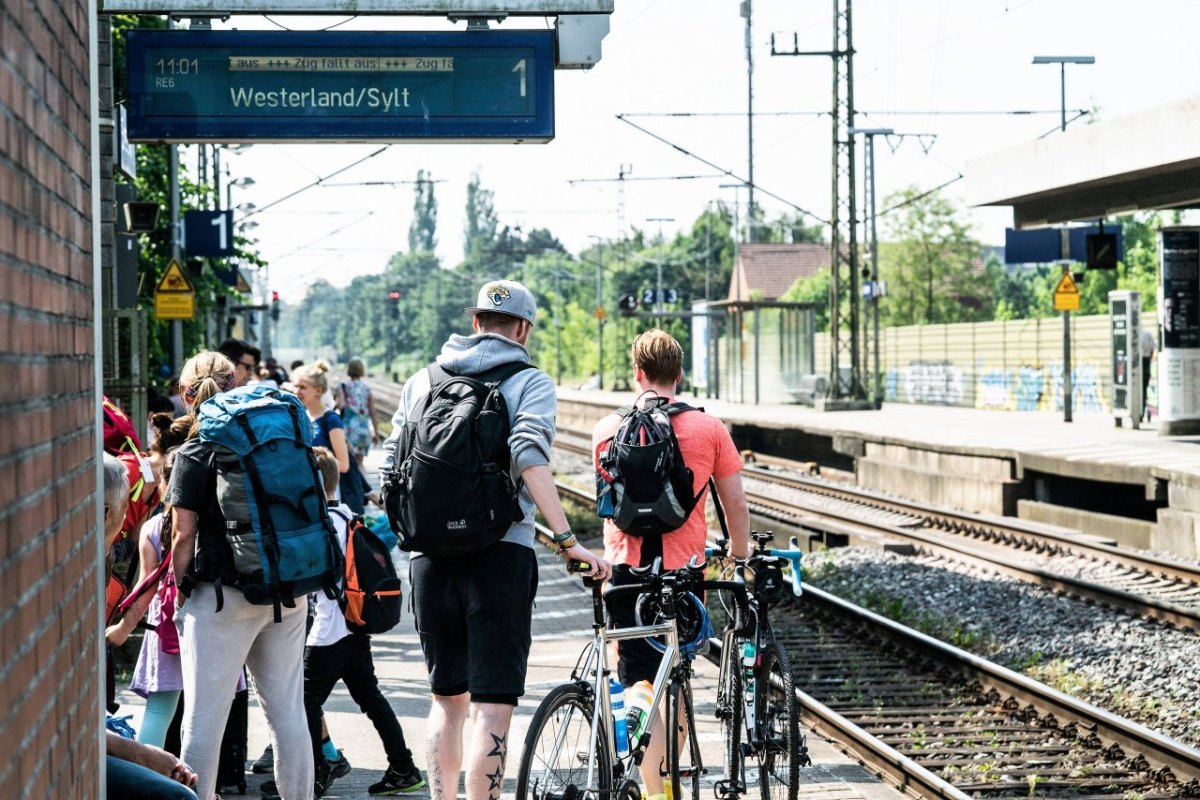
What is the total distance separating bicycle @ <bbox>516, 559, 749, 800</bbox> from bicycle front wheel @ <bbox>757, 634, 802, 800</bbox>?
382mm

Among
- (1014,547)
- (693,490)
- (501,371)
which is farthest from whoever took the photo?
(1014,547)

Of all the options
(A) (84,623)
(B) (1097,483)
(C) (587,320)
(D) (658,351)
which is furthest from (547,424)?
(C) (587,320)

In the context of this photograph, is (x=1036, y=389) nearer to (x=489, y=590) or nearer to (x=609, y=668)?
(x=609, y=668)

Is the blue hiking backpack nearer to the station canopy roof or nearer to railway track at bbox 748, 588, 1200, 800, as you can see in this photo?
railway track at bbox 748, 588, 1200, 800

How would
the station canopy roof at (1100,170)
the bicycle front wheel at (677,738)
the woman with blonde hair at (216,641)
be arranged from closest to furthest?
the woman with blonde hair at (216,641)
the bicycle front wheel at (677,738)
the station canopy roof at (1100,170)

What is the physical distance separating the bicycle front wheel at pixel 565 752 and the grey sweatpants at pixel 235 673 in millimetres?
948

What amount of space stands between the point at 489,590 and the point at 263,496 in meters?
0.71

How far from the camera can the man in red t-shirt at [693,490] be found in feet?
18.8

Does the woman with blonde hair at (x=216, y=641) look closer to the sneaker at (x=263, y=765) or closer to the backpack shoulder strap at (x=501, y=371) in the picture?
the backpack shoulder strap at (x=501, y=371)

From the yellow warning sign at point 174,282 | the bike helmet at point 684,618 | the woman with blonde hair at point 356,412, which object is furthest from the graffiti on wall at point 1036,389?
the bike helmet at point 684,618

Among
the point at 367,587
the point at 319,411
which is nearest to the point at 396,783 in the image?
the point at 367,587

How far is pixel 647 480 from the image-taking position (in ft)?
18.5

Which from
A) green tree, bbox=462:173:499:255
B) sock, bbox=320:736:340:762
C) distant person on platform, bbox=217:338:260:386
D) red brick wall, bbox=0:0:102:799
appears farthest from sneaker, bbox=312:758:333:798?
green tree, bbox=462:173:499:255

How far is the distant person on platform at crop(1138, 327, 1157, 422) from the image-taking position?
27900 mm
